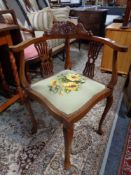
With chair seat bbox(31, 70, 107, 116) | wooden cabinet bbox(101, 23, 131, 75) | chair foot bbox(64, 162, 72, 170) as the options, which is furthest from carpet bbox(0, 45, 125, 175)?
wooden cabinet bbox(101, 23, 131, 75)

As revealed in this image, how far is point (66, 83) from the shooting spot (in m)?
1.04

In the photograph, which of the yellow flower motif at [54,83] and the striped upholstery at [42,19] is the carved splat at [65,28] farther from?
the striped upholstery at [42,19]

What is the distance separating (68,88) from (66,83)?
63mm

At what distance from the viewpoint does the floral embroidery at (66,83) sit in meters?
0.98

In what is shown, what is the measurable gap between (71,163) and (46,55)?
788mm

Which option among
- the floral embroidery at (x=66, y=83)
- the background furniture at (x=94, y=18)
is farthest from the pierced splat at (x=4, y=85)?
the background furniture at (x=94, y=18)

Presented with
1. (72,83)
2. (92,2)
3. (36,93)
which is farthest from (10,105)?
(92,2)

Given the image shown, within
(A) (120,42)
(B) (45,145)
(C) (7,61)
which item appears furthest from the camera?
(A) (120,42)

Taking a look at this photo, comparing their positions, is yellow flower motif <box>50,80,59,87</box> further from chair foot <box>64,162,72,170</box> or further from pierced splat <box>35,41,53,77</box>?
chair foot <box>64,162,72,170</box>

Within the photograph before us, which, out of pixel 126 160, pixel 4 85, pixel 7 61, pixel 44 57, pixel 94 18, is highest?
pixel 94 18

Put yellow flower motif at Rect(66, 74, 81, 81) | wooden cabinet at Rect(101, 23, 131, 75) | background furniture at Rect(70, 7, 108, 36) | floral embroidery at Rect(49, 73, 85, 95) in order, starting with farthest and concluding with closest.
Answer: background furniture at Rect(70, 7, 108, 36) < wooden cabinet at Rect(101, 23, 131, 75) < yellow flower motif at Rect(66, 74, 81, 81) < floral embroidery at Rect(49, 73, 85, 95)

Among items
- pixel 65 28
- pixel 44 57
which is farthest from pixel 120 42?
pixel 44 57

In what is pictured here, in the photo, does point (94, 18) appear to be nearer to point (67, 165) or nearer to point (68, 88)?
point (68, 88)

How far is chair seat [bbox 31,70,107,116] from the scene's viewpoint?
0.89 metres
